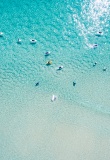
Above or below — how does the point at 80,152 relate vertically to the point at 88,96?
below

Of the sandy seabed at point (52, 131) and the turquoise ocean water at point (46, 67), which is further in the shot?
the turquoise ocean water at point (46, 67)

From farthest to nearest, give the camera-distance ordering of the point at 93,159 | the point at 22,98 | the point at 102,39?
the point at 102,39, the point at 22,98, the point at 93,159

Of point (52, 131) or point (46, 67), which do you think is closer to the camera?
point (52, 131)

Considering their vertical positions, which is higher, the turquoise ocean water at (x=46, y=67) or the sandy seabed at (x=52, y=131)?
the turquoise ocean water at (x=46, y=67)

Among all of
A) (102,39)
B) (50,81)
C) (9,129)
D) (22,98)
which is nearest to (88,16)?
(102,39)

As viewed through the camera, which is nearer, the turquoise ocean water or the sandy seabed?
the sandy seabed

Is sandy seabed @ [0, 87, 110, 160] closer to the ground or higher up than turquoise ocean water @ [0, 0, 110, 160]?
closer to the ground

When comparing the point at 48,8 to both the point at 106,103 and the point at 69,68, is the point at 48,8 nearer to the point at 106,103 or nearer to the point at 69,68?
the point at 69,68

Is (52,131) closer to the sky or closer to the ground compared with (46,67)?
closer to the ground
